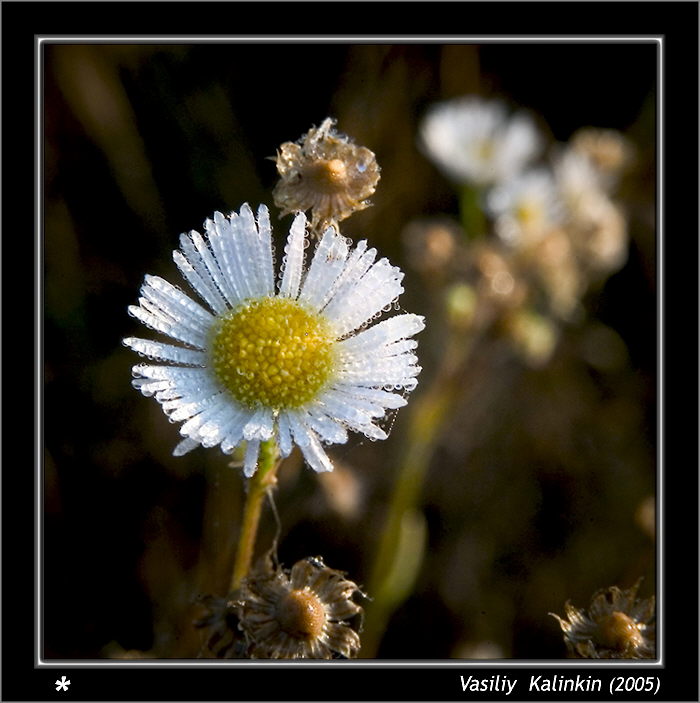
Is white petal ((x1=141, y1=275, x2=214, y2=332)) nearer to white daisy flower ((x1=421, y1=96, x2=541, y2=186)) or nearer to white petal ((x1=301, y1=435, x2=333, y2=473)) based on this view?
white petal ((x1=301, y1=435, x2=333, y2=473))

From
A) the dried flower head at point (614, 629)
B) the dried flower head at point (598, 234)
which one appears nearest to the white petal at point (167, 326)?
the dried flower head at point (614, 629)

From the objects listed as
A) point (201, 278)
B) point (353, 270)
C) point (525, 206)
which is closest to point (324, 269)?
point (353, 270)

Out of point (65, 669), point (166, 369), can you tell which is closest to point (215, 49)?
point (166, 369)

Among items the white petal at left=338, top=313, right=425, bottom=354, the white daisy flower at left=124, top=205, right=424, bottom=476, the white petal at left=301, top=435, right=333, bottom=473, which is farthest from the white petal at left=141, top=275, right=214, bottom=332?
the white petal at left=301, top=435, right=333, bottom=473

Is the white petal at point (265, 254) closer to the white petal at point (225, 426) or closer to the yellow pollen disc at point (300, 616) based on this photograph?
the white petal at point (225, 426)

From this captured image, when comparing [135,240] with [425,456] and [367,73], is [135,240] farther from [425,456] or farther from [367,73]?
[425,456]

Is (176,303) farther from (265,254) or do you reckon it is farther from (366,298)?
(366,298)
